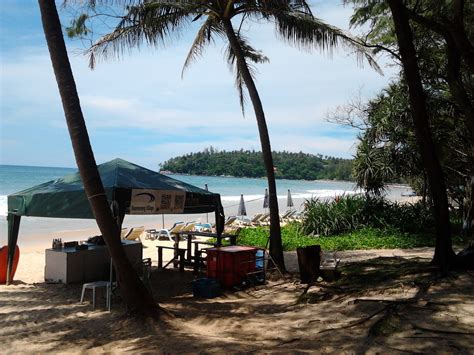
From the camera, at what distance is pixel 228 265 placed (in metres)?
8.39

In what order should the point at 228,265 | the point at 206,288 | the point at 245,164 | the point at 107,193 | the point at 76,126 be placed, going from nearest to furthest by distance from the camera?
the point at 76,126
the point at 107,193
the point at 206,288
the point at 228,265
the point at 245,164

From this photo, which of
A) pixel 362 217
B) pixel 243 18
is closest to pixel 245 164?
pixel 362 217

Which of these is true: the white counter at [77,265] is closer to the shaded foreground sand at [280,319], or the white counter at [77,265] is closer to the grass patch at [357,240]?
the shaded foreground sand at [280,319]

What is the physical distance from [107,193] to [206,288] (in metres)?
2.15

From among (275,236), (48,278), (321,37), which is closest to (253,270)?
(275,236)

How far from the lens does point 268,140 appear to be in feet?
32.1

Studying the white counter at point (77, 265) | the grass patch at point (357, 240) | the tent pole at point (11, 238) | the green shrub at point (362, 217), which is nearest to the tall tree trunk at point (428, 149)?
the white counter at point (77, 265)

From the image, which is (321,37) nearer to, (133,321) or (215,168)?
(133,321)

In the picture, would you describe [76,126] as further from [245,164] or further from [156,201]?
[245,164]

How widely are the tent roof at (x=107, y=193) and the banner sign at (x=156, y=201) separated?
0.09m

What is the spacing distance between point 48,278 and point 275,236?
435 cm

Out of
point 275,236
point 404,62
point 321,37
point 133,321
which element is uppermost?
point 321,37

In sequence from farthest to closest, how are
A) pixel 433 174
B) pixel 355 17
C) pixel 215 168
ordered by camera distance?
pixel 215 168
pixel 355 17
pixel 433 174

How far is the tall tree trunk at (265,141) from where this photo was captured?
31.6ft
